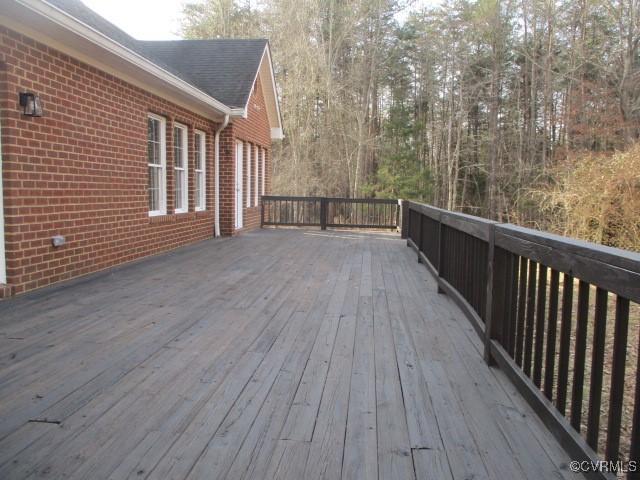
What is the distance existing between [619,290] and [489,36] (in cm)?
2037

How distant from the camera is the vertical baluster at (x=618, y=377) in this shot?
1567 mm

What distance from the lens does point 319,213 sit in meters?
13.9

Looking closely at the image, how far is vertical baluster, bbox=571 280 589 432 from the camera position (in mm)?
1847

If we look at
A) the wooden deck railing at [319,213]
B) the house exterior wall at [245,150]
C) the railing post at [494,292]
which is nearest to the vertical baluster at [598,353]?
the railing post at [494,292]

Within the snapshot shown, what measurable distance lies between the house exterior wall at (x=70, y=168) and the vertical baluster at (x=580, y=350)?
14.7 ft

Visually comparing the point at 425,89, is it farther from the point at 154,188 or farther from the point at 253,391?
the point at 253,391

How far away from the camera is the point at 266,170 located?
14.4 metres

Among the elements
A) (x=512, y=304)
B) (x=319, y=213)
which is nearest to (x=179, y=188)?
(x=319, y=213)

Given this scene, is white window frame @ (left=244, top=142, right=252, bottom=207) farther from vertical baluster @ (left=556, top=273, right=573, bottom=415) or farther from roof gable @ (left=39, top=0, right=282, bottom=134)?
vertical baluster @ (left=556, top=273, right=573, bottom=415)

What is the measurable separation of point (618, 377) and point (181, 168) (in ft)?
25.9

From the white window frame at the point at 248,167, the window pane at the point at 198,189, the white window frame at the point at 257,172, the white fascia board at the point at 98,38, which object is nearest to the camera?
the white fascia board at the point at 98,38

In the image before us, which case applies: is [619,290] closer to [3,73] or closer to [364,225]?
[3,73]

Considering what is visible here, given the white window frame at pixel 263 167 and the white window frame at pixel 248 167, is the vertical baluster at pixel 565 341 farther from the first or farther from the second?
the white window frame at pixel 263 167

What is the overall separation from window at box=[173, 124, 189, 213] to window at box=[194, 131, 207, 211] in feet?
2.42
